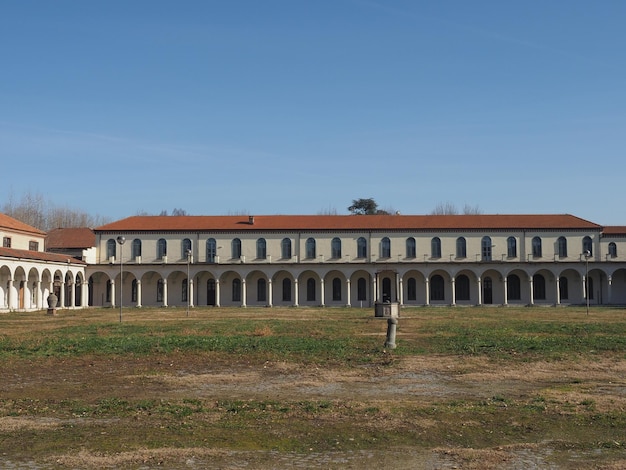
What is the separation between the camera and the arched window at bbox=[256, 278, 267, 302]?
63688mm

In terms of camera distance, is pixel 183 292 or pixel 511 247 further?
pixel 183 292

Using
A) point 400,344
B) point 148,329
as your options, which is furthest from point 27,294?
point 400,344

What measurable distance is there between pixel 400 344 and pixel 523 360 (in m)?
5.00

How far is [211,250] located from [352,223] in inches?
512

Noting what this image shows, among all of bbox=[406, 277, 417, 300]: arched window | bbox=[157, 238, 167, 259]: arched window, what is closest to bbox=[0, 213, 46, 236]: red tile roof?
bbox=[157, 238, 167, 259]: arched window

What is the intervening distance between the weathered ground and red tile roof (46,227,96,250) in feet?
184

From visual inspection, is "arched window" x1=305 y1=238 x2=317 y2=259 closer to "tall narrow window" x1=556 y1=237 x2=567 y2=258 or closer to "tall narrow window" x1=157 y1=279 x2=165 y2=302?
"tall narrow window" x1=157 y1=279 x2=165 y2=302

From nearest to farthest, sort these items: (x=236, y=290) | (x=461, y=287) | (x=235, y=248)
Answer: (x=235, y=248)
(x=461, y=287)
(x=236, y=290)

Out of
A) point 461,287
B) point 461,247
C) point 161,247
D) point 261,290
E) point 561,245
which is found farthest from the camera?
point 261,290

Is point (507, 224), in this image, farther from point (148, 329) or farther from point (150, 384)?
point (150, 384)

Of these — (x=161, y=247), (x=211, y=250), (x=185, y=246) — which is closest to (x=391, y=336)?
(x=211, y=250)

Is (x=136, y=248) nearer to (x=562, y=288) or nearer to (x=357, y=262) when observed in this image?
(x=357, y=262)

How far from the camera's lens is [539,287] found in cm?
6228

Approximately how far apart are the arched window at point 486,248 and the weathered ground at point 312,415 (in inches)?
1803
